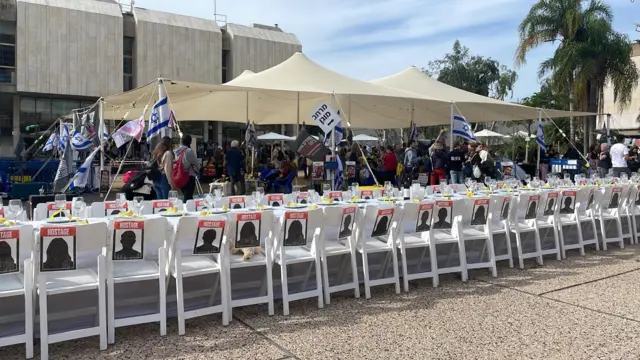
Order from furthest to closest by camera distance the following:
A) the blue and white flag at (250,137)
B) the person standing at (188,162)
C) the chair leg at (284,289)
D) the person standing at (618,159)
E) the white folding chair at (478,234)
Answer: the blue and white flag at (250,137)
the person standing at (618,159)
the person standing at (188,162)
the white folding chair at (478,234)
the chair leg at (284,289)

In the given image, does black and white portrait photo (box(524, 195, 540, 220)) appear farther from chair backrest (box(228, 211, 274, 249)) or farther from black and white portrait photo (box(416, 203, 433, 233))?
chair backrest (box(228, 211, 274, 249))

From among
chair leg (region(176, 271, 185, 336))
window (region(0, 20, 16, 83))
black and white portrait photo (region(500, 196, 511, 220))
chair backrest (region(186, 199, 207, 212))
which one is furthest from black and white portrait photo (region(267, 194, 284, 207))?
window (region(0, 20, 16, 83))

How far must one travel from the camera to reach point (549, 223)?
6.44 metres

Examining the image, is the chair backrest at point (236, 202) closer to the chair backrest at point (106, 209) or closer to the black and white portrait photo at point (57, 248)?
the chair backrest at point (106, 209)

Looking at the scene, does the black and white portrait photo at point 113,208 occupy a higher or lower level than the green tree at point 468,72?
lower

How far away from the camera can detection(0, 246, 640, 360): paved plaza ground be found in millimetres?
3586

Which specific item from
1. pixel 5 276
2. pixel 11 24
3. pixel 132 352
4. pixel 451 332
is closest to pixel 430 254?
pixel 451 332

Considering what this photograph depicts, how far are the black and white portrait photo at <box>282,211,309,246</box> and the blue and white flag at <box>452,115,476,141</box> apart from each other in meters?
8.20

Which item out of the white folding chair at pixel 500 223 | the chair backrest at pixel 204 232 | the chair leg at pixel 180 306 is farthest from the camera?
the white folding chair at pixel 500 223

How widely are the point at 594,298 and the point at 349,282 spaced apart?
2.15m

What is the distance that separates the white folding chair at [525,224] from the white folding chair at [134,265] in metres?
3.80

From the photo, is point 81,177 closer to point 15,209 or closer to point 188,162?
point 188,162

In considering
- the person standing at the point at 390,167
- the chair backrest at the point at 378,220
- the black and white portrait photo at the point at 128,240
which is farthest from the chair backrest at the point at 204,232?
the person standing at the point at 390,167

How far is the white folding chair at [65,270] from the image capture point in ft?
11.1
